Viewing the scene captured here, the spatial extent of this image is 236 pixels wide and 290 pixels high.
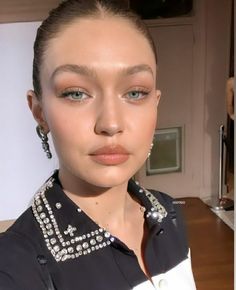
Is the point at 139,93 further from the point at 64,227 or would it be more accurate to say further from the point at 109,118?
the point at 64,227

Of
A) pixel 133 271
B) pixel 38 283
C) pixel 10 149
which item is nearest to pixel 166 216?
pixel 133 271

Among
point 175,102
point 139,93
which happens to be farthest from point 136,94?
point 175,102

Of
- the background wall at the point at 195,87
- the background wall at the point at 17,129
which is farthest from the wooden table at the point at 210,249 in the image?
the background wall at the point at 17,129

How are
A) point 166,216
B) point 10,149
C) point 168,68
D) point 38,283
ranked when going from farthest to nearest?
point 168,68 → point 10,149 → point 166,216 → point 38,283

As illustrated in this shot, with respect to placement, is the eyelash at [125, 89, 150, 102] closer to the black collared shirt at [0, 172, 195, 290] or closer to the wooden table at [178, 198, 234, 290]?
the black collared shirt at [0, 172, 195, 290]

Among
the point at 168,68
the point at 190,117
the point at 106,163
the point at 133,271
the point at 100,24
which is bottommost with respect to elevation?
the point at 190,117

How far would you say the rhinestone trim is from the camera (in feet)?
1.96

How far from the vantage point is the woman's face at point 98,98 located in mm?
580

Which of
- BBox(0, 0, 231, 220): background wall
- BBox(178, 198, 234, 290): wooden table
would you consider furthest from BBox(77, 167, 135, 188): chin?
BBox(0, 0, 231, 220): background wall

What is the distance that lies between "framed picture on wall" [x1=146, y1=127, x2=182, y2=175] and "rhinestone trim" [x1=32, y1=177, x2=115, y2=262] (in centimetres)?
216

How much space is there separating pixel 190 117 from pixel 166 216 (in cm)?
211

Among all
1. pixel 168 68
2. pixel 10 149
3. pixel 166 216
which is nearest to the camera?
pixel 166 216

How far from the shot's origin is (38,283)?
0.55m

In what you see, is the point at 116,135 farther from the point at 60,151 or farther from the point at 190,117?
the point at 190,117
